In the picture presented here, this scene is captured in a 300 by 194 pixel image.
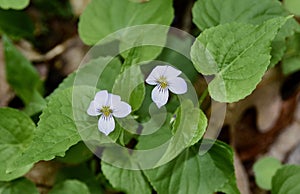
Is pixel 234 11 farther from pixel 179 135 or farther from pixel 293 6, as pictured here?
pixel 179 135

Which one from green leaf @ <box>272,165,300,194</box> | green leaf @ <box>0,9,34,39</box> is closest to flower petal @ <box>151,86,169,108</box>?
green leaf @ <box>272,165,300,194</box>

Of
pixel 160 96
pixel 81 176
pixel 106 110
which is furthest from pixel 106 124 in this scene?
pixel 81 176

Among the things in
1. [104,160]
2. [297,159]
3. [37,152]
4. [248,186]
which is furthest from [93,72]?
[297,159]

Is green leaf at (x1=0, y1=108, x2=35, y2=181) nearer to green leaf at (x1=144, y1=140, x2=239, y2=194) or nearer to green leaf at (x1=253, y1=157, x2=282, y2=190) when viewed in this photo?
green leaf at (x1=144, y1=140, x2=239, y2=194)

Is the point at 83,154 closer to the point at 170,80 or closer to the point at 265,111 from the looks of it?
the point at 170,80

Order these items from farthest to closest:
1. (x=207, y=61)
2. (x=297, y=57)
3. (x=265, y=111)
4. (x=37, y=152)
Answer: (x=265, y=111) → (x=297, y=57) → (x=207, y=61) → (x=37, y=152)
